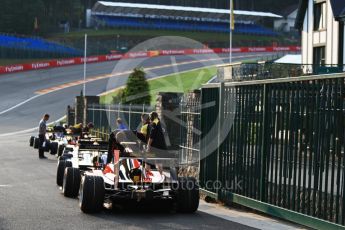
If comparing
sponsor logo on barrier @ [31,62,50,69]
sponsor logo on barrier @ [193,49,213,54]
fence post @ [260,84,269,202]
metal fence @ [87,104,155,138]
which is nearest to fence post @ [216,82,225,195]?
fence post @ [260,84,269,202]

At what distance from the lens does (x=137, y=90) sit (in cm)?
4653

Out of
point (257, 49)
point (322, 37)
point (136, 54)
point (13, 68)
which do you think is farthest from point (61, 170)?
point (257, 49)

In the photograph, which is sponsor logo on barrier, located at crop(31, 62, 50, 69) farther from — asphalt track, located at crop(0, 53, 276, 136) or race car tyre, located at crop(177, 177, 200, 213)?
race car tyre, located at crop(177, 177, 200, 213)

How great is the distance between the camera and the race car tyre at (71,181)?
537 inches

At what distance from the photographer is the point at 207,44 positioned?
112 metres

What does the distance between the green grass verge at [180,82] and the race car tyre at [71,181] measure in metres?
43.2

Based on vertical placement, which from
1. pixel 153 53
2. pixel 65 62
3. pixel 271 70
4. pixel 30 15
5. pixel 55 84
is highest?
pixel 30 15

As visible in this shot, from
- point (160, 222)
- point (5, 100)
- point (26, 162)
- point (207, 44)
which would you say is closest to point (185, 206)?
point (160, 222)

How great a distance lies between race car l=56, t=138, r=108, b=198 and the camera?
539 inches

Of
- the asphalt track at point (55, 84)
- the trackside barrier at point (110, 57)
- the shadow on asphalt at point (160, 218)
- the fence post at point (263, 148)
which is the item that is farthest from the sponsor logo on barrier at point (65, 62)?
the fence post at point (263, 148)

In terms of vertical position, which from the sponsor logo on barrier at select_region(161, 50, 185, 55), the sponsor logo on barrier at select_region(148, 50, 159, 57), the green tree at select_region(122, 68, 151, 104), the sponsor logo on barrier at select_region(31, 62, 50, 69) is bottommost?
the green tree at select_region(122, 68, 151, 104)

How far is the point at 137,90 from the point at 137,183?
34715mm

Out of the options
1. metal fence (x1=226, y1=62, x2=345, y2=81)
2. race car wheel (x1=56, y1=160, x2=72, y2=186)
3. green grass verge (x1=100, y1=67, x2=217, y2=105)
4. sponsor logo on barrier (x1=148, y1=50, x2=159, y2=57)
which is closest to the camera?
race car wheel (x1=56, y1=160, x2=72, y2=186)

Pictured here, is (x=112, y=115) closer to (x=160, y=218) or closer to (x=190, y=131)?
(x=190, y=131)
